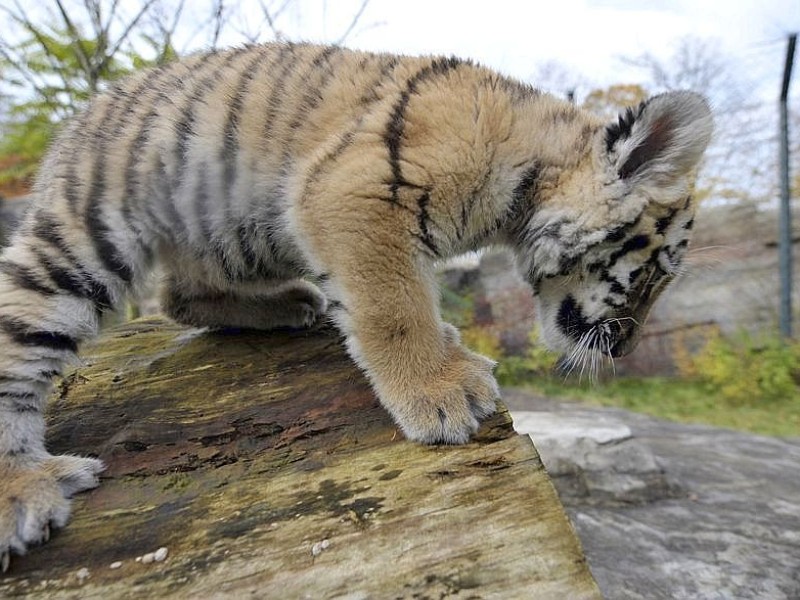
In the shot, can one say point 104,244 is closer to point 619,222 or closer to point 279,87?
point 279,87

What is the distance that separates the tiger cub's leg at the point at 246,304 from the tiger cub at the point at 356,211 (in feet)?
0.43

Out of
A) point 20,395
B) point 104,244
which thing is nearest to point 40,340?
point 20,395

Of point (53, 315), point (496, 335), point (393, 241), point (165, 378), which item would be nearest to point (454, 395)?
point (393, 241)

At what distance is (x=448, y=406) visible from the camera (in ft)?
6.40

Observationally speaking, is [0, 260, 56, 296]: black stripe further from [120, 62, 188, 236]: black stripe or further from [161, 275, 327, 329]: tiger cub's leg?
[161, 275, 327, 329]: tiger cub's leg

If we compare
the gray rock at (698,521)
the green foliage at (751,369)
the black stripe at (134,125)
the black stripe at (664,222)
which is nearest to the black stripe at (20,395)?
the black stripe at (134,125)

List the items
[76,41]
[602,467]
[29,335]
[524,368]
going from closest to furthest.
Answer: [29,335] → [602,467] → [76,41] → [524,368]

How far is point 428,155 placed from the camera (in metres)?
2.10

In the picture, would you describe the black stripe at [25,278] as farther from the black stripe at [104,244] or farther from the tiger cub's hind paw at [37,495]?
the tiger cub's hind paw at [37,495]

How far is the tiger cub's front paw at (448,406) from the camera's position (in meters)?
1.92

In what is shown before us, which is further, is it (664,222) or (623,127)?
(664,222)

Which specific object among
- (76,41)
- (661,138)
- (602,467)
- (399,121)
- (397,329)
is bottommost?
(602,467)

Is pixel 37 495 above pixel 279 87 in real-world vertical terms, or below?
below

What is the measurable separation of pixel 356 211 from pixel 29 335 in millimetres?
1100
